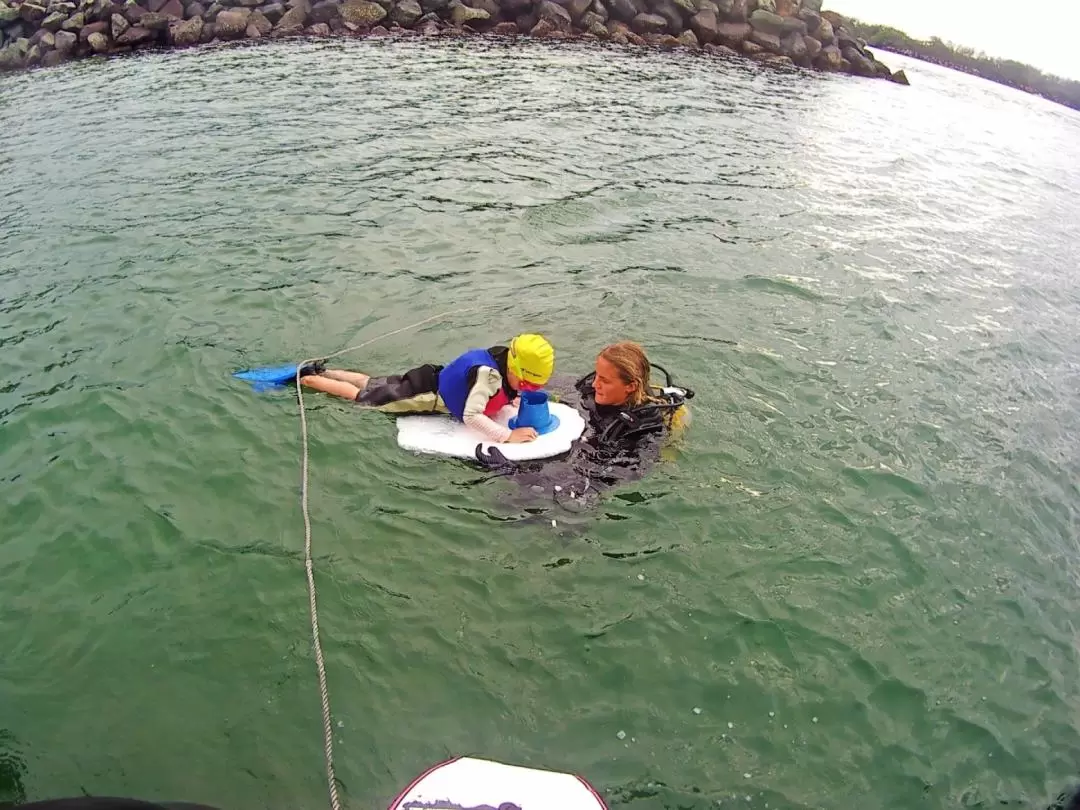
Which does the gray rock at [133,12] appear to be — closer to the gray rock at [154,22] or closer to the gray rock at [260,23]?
the gray rock at [154,22]

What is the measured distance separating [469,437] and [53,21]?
31132 mm

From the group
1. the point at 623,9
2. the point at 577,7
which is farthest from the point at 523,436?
the point at 623,9

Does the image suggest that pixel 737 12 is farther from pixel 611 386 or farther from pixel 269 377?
pixel 269 377

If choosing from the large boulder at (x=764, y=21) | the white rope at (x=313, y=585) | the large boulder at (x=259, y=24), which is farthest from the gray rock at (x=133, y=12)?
the large boulder at (x=764, y=21)

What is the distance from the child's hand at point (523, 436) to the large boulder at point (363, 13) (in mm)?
28901

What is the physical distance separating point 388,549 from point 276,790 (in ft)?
7.27

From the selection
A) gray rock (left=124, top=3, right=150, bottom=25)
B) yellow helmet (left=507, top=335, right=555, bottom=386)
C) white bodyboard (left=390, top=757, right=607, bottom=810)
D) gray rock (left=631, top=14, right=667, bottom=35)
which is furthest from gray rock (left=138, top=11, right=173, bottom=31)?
white bodyboard (left=390, top=757, right=607, bottom=810)

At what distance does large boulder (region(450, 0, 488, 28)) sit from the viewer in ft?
100

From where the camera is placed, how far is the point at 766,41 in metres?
34.8

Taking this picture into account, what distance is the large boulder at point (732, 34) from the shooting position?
33969mm

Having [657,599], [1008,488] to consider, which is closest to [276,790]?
[657,599]

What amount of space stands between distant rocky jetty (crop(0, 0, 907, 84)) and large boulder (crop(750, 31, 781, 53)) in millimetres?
52

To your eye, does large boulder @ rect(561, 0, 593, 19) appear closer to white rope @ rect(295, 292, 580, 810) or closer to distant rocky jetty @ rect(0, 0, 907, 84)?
distant rocky jetty @ rect(0, 0, 907, 84)

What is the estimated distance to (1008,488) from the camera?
7.65 m
